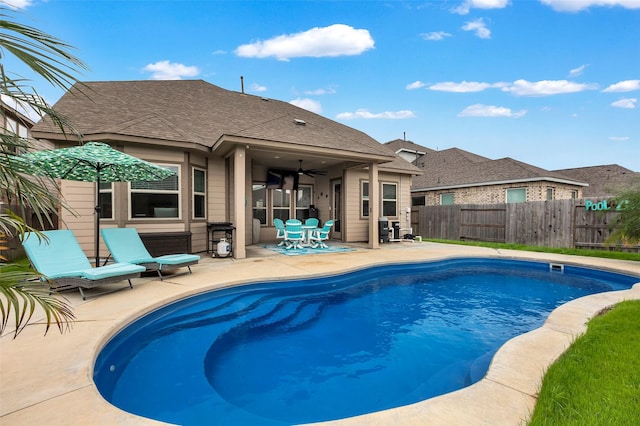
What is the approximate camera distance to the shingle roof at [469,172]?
51.8 feet

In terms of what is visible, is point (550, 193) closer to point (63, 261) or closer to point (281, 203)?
point (281, 203)

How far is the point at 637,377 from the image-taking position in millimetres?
2342

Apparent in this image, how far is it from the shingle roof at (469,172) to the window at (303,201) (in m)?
8.75

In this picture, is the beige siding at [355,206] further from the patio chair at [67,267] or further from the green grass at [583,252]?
the patio chair at [67,267]

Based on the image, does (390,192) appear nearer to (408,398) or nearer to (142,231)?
(142,231)

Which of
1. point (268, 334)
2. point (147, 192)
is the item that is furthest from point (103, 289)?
point (147, 192)

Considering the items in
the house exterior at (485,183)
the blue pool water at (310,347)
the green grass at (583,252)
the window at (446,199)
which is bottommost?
the blue pool water at (310,347)

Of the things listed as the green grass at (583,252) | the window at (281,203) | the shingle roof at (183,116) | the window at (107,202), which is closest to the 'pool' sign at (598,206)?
the green grass at (583,252)

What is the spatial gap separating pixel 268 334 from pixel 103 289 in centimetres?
317

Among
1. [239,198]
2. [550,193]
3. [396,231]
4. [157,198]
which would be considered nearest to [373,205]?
[396,231]

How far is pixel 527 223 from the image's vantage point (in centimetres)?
1181

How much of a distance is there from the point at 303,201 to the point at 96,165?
866cm

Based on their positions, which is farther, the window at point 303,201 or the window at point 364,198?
the window at point 303,201

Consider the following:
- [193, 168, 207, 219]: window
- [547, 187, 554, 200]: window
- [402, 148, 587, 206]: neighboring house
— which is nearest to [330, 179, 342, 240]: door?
[193, 168, 207, 219]: window
